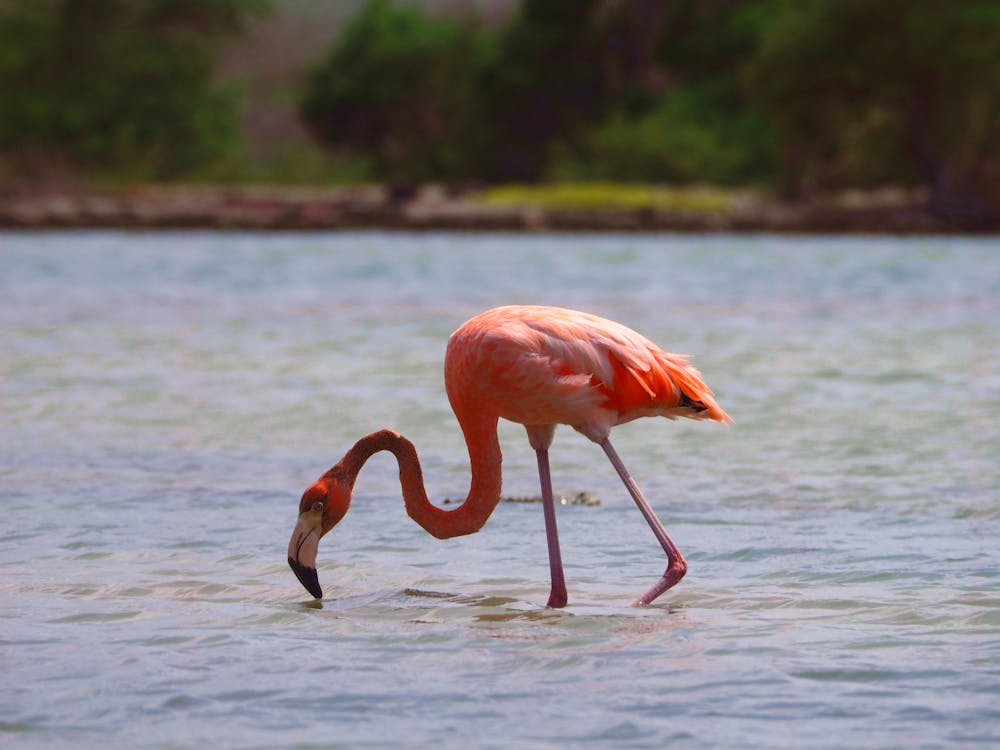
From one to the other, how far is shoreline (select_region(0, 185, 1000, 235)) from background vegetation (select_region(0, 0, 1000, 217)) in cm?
176

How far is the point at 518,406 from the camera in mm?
6215

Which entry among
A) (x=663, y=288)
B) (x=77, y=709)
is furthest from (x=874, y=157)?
(x=77, y=709)

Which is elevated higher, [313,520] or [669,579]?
[313,520]

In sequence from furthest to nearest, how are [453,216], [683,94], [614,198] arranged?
[683,94] → [614,198] → [453,216]

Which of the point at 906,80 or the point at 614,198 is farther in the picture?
the point at 614,198

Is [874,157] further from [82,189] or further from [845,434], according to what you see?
[845,434]

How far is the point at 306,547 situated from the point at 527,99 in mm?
56253

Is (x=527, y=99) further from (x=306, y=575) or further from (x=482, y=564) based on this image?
(x=306, y=575)

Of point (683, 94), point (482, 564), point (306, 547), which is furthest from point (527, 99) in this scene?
point (306, 547)

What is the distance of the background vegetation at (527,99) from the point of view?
43812 millimetres

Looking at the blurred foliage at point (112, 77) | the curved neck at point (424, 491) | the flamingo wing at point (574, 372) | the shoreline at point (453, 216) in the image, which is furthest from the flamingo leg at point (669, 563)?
the blurred foliage at point (112, 77)

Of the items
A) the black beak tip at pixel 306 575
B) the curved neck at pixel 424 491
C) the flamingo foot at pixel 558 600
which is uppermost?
the curved neck at pixel 424 491

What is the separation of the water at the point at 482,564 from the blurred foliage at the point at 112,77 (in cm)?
4505

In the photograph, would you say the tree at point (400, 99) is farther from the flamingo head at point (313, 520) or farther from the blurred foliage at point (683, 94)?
the flamingo head at point (313, 520)
